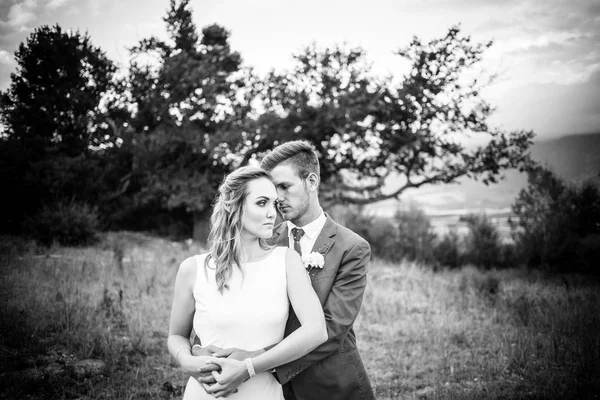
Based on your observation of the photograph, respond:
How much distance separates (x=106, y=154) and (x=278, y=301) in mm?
20400

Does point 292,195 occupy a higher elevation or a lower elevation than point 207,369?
higher

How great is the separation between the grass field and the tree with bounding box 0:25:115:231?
25.2ft

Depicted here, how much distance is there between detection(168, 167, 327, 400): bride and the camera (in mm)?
2039

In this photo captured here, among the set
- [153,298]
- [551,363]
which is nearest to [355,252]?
[551,363]

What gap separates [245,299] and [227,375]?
1.33 feet

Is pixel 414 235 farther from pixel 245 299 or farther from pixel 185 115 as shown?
pixel 245 299

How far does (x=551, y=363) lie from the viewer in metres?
5.39

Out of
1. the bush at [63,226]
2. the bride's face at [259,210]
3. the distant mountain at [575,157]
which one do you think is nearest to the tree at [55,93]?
the bush at [63,226]

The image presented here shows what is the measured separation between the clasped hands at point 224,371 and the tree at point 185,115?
15.4 meters

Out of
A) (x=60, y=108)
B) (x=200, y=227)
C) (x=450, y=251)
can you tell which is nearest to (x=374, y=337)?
(x=450, y=251)

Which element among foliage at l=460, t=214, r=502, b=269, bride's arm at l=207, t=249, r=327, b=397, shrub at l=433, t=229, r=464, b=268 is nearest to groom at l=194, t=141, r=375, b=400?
bride's arm at l=207, t=249, r=327, b=397

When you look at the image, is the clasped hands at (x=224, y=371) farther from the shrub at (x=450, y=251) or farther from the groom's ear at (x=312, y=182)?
the shrub at (x=450, y=251)

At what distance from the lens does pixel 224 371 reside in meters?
1.96

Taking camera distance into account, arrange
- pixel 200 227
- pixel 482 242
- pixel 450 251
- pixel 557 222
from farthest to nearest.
A: pixel 200 227 < pixel 482 242 < pixel 450 251 < pixel 557 222
